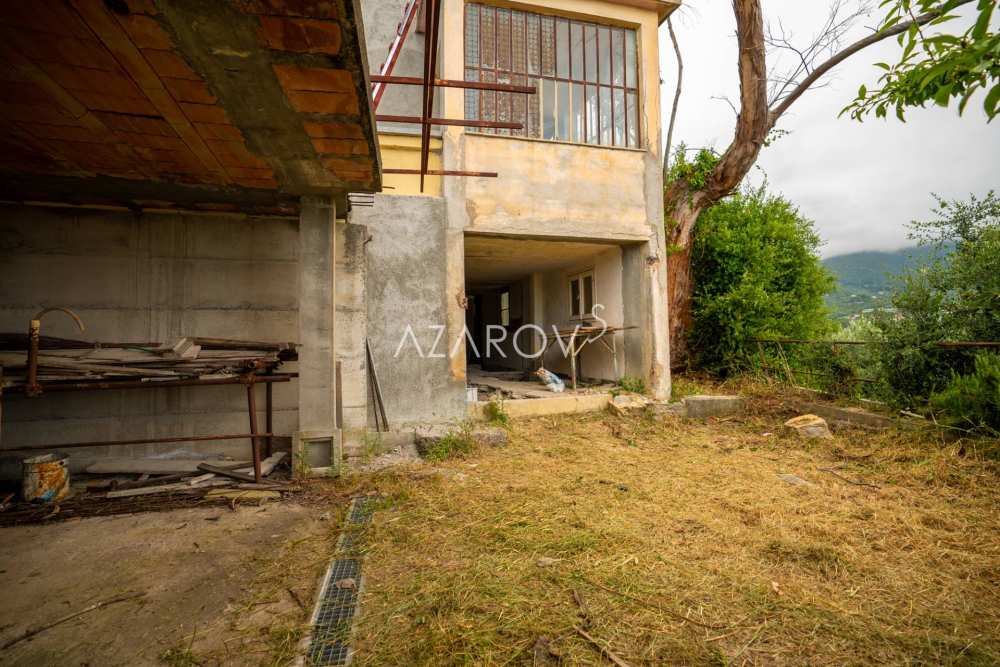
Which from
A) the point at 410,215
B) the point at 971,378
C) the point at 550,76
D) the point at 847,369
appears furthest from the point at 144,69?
the point at 847,369

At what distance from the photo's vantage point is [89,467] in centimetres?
474

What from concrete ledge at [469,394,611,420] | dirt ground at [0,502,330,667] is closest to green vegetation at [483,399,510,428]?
concrete ledge at [469,394,611,420]

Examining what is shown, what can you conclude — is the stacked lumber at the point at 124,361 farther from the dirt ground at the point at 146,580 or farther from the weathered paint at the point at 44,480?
the dirt ground at the point at 146,580

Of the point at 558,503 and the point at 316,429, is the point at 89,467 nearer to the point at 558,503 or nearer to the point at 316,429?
the point at 316,429

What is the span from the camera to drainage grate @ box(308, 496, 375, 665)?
2.13m

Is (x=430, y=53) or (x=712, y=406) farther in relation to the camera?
(x=712, y=406)

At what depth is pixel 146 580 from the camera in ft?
9.26

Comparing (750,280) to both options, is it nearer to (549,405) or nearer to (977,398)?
(977,398)

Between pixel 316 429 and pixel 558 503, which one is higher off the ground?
pixel 316 429

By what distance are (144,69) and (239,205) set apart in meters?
2.24

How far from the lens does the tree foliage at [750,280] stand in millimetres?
8914

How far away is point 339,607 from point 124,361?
314 cm

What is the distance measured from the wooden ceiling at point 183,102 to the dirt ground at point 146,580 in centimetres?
290

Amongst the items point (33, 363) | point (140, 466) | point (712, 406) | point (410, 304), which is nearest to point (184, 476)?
point (140, 466)
